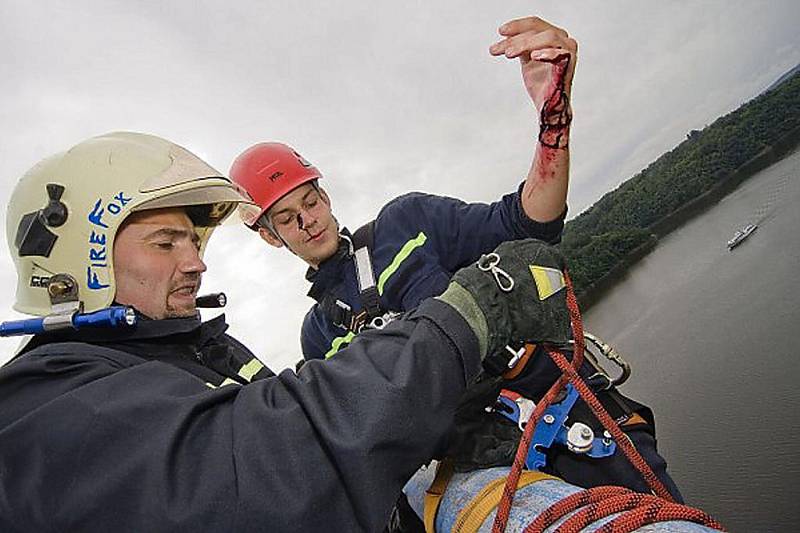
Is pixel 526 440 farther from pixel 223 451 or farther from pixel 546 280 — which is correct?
pixel 223 451

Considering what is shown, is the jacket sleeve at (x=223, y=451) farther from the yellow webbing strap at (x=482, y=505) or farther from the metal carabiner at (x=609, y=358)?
the metal carabiner at (x=609, y=358)

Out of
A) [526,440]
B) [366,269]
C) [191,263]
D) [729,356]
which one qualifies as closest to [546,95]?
[366,269]

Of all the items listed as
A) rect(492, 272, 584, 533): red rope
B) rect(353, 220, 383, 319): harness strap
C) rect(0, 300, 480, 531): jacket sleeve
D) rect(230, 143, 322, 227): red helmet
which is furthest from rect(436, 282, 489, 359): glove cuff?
rect(230, 143, 322, 227): red helmet

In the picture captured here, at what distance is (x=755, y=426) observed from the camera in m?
12.1

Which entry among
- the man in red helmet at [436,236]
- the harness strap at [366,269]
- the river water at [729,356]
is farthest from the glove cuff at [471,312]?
the river water at [729,356]

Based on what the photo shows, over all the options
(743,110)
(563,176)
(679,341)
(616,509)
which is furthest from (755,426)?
(743,110)

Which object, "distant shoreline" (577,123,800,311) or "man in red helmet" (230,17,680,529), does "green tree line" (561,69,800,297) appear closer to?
"distant shoreline" (577,123,800,311)

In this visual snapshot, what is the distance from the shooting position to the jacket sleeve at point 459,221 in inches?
96.3

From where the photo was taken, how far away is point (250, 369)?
1.92 m

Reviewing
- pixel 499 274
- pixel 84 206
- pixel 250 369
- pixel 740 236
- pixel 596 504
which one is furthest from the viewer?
pixel 740 236

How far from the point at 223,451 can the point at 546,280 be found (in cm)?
97

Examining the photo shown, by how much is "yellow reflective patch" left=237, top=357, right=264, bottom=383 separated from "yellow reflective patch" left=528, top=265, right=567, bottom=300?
46.5 inches

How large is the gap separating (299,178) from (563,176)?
1884 millimetres

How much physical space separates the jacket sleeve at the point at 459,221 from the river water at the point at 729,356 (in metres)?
11.8
